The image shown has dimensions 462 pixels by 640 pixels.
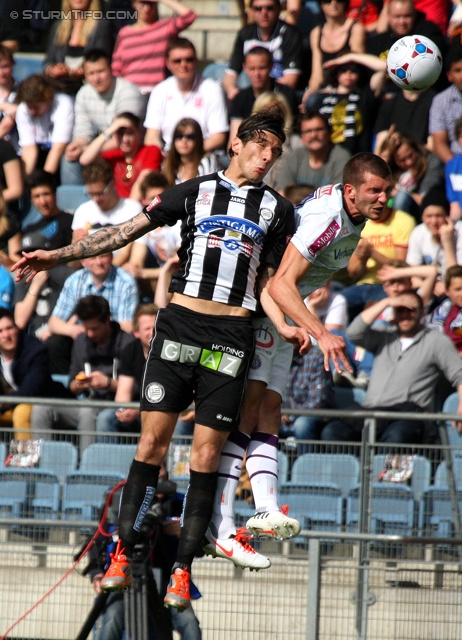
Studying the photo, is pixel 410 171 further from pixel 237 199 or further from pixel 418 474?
pixel 237 199

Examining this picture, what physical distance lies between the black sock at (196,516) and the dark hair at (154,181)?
190 inches

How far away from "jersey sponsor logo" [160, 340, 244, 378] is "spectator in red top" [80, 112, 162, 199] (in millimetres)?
5446

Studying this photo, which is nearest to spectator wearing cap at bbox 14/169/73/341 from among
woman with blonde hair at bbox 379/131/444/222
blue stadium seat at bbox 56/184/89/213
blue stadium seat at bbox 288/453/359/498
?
blue stadium seat at bbox 56/184/89/213

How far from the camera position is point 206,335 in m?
6.03

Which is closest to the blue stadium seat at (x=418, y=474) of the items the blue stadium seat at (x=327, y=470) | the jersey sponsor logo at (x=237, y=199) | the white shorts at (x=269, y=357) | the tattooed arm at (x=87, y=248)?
the blue stadium seat at (x=327, y=470)

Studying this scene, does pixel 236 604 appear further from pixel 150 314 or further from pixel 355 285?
pixel 355 285

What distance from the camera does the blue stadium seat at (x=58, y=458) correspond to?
781 cm

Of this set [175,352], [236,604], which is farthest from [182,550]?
[236,604]

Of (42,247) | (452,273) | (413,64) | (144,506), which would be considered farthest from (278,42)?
(144,506)

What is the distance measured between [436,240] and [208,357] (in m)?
4.57

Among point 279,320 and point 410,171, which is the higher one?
point 410,171

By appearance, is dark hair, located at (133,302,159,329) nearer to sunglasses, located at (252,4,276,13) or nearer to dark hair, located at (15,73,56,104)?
dark hair, located at (15,73,56,104)

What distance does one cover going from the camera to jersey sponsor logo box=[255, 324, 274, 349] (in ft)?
20.6

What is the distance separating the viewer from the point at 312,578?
728 centimetres
